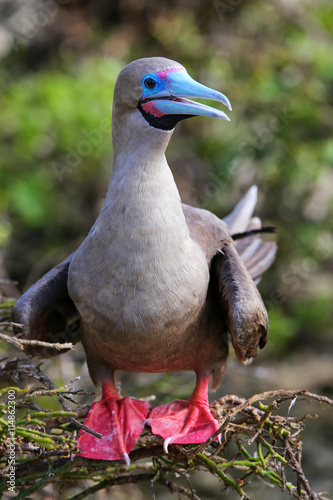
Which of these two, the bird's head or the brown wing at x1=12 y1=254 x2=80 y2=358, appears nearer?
the bird's head

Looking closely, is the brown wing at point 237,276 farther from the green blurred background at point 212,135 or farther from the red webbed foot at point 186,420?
the green blurred background at point 212,135

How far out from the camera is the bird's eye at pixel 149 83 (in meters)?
3.34

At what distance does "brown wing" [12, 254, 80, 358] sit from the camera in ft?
11.4

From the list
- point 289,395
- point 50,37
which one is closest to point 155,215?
point 289,395

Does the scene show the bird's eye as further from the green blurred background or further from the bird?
the green blurred background

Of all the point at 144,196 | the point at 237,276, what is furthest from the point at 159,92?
the point at 237,276

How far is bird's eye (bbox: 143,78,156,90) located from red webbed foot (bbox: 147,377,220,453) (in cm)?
164

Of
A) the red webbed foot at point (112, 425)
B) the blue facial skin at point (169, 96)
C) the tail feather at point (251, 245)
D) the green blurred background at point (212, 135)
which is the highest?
the blue facial skin at point (169, 96)

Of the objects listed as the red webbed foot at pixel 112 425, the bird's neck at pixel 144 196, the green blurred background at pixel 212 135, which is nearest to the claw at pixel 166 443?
the red webbed foot at pixel 112 425

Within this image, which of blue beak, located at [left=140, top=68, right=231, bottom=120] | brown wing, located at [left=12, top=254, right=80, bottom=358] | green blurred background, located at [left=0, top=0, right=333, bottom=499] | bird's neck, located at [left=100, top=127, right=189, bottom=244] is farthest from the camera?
green blurred background, located at [left=0, top=0, right=333, bottom=499]

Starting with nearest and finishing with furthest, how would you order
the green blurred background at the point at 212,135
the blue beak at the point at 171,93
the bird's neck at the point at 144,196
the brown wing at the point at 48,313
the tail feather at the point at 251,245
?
the blue beak at the point at 171,93 → the bird's neck at the point at 144,196 → the brown wing at the point at 48,313 → the tail feather at the point at 251,245 → the green blurred background at the point at 212,135

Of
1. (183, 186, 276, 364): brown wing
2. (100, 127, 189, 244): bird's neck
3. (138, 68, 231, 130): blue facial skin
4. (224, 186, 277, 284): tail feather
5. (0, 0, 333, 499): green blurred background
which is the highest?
(138, 68, 231, 130): blue facial skin

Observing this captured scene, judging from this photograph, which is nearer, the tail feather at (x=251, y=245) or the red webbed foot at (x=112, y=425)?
the red webbed foot at (x=112, y=425)

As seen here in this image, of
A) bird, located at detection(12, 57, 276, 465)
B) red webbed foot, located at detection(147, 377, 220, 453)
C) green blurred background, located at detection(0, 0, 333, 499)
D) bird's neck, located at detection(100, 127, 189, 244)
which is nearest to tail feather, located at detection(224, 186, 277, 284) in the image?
bird, located at detection(12, 57, 276, 465)
